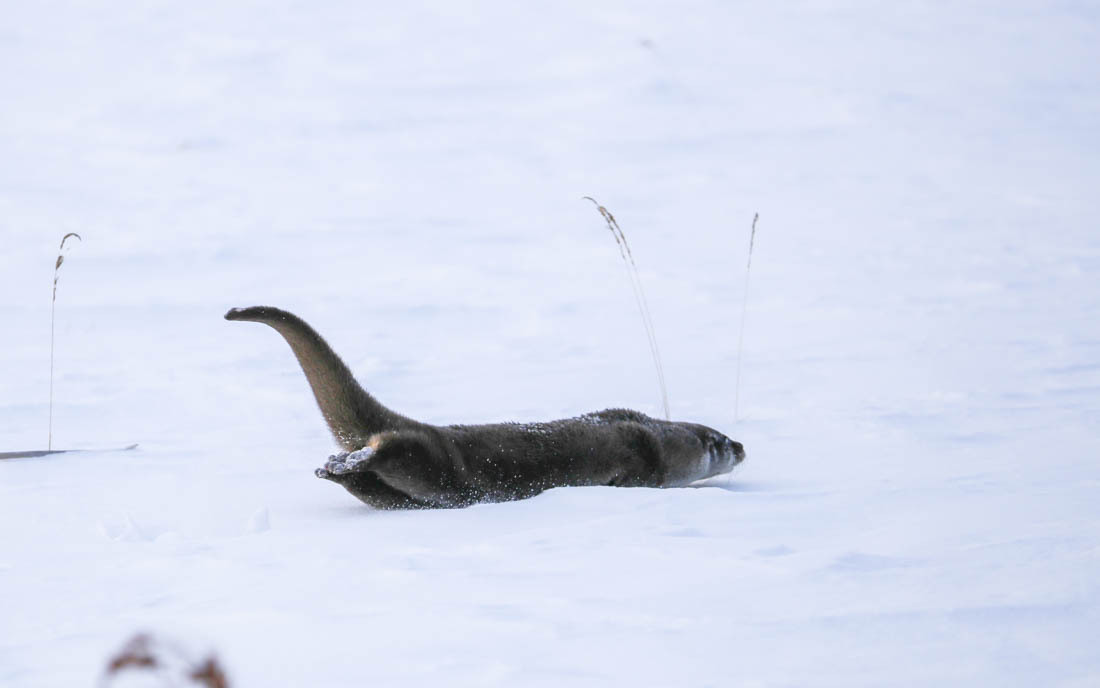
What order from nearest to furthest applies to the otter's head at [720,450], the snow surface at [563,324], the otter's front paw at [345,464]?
1. the snow surface at [563,324]
2. the otter's front paw at [345,464]
3. the otter's head at [720,450]

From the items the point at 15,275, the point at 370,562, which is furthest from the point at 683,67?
the point at 370,562

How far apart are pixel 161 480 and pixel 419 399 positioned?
2.02 meters

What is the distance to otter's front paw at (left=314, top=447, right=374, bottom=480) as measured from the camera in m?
3.41

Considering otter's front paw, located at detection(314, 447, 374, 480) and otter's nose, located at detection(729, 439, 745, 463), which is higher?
otter's front paw, located at detection(314, 447, 374, 480)

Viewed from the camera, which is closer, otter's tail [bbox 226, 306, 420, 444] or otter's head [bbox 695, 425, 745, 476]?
otter's tail [bbox 226, 306, 420, 444]

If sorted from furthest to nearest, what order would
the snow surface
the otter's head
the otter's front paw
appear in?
the otter's head, the otter's front paw, the snow surface

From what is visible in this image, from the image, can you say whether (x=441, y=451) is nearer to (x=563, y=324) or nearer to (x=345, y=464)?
(x=345, y=464)

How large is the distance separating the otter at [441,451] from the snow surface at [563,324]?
149 millimetres

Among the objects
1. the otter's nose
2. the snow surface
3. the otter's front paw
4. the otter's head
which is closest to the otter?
the otter's front paw

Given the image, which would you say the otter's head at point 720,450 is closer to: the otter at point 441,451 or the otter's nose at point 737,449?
the otter's nose at point 737,449

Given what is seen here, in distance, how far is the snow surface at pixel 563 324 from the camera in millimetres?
2453

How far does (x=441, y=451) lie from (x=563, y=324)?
436cm

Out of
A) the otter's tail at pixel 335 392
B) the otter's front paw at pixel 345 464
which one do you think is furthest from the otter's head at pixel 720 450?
the otter's front paw at pixel 345 464

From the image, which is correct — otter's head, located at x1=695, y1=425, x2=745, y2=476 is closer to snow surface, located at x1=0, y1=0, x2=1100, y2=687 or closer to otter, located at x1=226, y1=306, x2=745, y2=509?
snow surface, located at x1=0, y1=0, x2=1100, y2=687
